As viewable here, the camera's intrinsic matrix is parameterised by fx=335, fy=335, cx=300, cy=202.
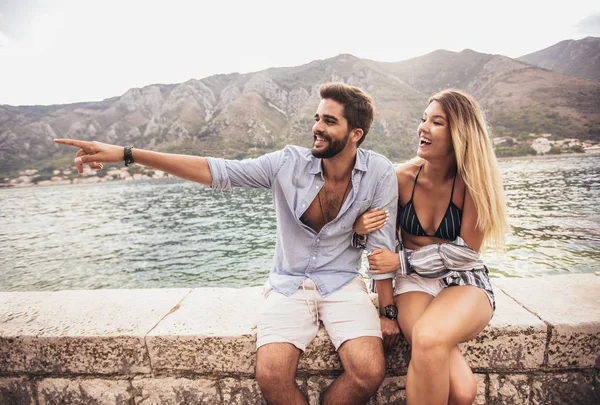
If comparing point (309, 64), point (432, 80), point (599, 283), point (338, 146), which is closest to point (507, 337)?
point (599, 283)

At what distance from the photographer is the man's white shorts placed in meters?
2.17

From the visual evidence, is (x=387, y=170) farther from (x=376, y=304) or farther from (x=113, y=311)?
(x=113, y=311)

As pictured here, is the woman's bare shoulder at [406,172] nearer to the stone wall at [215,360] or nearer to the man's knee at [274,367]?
the stone wall at [215,360]

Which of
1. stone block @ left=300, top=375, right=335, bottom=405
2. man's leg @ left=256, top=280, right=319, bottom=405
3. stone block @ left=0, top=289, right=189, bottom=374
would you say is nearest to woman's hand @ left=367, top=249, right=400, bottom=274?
man's leg @ left=256, top=280, right=319, bottom=405

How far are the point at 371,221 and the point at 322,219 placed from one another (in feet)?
1.41

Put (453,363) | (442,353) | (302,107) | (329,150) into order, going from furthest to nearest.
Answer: (302,107), (329,150), (453,363), (442,353)

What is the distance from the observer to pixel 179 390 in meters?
2.25

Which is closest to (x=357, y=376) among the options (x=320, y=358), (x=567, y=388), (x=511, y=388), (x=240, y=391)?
(x=320, y=358)

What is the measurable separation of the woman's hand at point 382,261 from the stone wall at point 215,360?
0.52 metres

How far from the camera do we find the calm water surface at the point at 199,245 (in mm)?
13164

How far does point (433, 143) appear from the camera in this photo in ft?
8.71

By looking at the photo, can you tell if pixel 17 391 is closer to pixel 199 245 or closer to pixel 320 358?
pixel 320 358

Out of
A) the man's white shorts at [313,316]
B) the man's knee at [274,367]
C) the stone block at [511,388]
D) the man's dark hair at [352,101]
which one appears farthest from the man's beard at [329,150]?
the stone block at [511,388]

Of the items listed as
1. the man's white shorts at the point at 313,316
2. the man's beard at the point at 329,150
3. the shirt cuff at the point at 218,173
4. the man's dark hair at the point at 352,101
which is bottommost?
the man's white shorts at the point at 313,316
